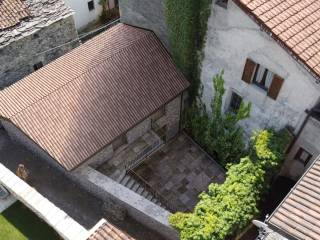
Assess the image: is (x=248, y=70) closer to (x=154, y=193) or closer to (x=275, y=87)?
(x=275, y=87)

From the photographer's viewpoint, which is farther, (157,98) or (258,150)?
(157,98)

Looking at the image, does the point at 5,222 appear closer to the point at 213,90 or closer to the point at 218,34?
the point at 213,90

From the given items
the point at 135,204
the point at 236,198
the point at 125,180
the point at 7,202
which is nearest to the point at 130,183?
the point at 125,180

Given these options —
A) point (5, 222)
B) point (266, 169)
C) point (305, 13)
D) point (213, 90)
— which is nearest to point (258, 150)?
point (266, 169)

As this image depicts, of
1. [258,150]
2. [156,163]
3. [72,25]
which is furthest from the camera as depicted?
[72,25]

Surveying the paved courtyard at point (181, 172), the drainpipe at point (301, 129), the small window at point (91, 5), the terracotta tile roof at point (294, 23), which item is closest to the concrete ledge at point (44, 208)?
the paved courtyard at point (181, 172)
